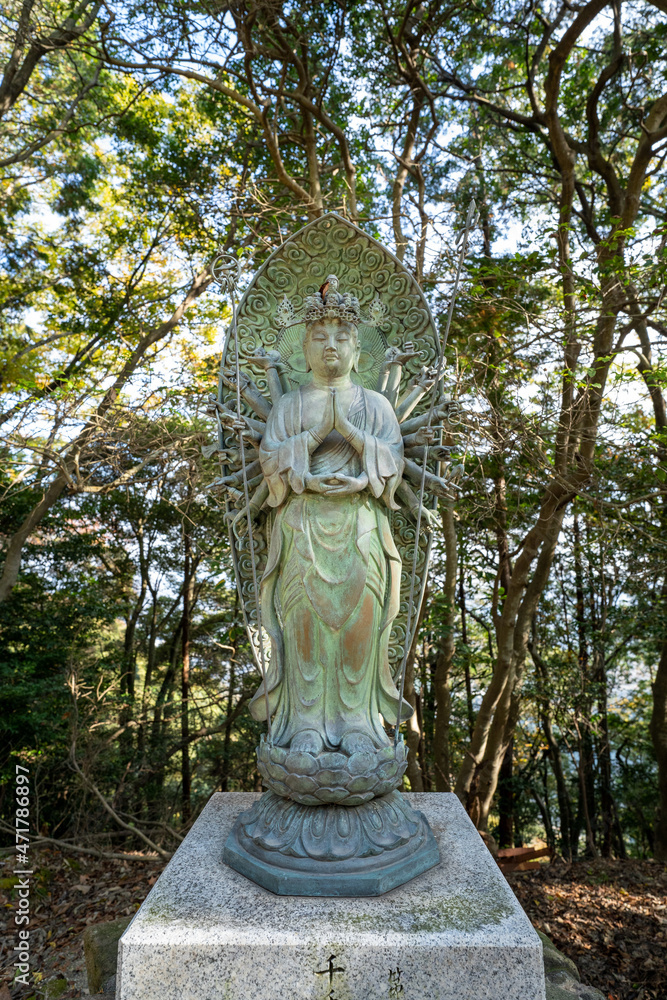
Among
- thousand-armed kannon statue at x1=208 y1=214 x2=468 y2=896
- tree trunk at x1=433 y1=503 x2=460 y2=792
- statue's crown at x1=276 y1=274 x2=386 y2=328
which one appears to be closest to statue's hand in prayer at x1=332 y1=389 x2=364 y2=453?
thousand-armed kannon statue at x1=208 y1=214 x2=468 y2=896

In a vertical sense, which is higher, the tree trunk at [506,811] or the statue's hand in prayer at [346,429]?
the statue's hand in prayer at [346,429]

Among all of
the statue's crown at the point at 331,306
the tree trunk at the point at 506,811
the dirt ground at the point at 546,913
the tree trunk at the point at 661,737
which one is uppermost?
the statue's crown at the point at 331,306

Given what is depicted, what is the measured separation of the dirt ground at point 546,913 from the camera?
439 centimetres

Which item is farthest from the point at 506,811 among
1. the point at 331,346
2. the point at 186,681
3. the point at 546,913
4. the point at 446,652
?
the point at 331,346

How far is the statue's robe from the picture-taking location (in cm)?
321

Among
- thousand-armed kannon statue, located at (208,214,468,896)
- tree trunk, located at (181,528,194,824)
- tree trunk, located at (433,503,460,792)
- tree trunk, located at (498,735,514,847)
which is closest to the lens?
thousand-armed kannon statue, located at (208,214,468,896)

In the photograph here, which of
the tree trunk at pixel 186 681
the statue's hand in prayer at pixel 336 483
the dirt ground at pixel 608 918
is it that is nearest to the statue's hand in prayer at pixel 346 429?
the statue's hand in prayer at pixel 336 483

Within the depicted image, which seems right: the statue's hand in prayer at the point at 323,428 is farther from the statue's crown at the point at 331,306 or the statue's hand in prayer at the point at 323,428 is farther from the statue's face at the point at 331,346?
the statue's crown at the point at 331,306

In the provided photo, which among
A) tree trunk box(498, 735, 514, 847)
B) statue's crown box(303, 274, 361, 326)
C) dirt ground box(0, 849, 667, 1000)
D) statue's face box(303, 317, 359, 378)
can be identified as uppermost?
statue's crown box(303, 274, 361, 326)

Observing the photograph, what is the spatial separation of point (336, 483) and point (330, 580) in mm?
489

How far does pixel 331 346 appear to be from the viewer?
336 cm

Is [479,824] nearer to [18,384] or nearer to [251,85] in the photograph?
[18,384]

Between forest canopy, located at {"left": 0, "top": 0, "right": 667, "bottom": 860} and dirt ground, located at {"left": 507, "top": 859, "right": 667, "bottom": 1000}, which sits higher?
forest canopy, located at {"left": 0, "top": 0, "right": 667, "bottom": 860}

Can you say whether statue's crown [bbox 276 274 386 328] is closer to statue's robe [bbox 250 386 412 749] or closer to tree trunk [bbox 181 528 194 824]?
statue's robe [bbox 250 386 412 749]
